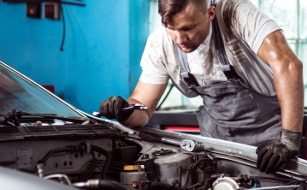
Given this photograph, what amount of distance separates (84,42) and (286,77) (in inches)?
114

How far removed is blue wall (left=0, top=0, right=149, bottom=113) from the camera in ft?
15.4

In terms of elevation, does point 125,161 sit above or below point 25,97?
below

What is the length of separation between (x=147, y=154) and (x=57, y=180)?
0.74 metres

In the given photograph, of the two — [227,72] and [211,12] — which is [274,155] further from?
[211,12]

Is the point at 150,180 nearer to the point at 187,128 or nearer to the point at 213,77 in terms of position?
the point at 213,77

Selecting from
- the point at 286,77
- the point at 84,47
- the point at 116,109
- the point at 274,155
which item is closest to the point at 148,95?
the point at 116,109

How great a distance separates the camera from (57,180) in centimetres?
160

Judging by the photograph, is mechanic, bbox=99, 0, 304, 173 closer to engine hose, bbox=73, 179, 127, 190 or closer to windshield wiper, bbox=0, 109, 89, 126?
windshield wiper, bbox=0, 109, 89, 126

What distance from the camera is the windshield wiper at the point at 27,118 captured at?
2.12 m

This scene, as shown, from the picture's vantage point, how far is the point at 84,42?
492 centimetres

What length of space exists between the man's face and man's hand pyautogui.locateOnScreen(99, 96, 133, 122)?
37 centimetres

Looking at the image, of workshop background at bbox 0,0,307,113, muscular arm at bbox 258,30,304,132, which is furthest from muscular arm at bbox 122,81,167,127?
workshop background at bbox 0,0,307,113

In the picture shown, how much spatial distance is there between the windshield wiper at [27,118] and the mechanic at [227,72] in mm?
161

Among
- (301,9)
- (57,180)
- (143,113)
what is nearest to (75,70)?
→ (301,9)
